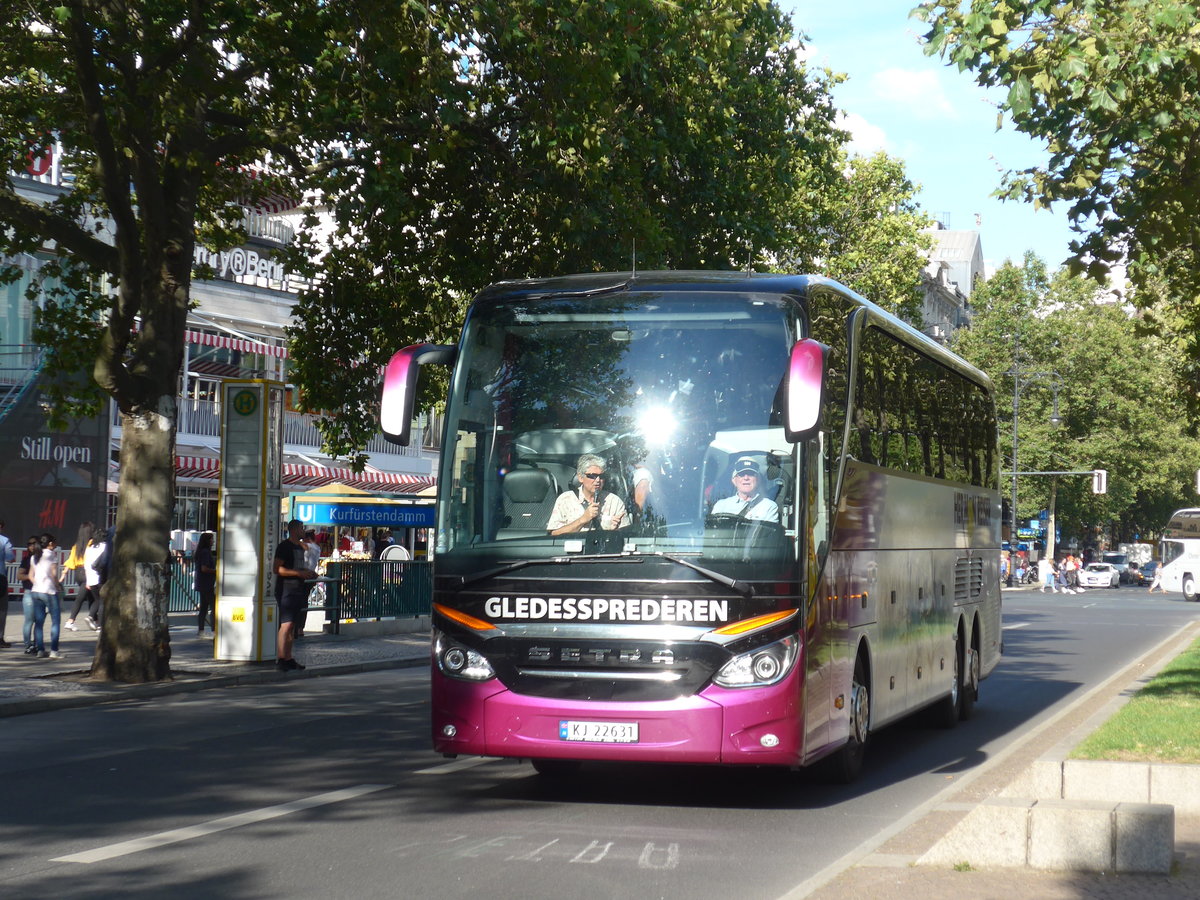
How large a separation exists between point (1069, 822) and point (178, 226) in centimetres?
1422

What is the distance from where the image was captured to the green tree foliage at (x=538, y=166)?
16.9 m

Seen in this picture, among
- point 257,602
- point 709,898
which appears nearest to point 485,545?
point 709,898

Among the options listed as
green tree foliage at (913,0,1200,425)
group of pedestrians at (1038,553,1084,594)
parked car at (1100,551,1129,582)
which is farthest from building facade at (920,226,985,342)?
green tree foliage at (913,0,1200,425)

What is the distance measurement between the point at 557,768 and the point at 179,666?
33.9 ft

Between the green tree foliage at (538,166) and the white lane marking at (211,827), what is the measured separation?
5791mm

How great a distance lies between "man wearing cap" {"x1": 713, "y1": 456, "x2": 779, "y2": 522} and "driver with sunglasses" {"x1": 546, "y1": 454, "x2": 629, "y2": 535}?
0.58 m

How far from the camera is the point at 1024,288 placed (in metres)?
93.5

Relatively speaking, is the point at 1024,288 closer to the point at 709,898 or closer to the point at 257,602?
the point at 257,602

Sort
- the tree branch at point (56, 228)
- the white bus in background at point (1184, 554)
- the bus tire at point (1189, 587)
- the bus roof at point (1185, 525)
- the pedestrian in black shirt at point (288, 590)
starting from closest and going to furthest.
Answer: the tree branch at point (56, 228), the pedestrian in black shirt at point (288, 590), the bus tire at point (1189, 587), the white bus in background at point (1184, 554), the bus roof at point (1185, 525)

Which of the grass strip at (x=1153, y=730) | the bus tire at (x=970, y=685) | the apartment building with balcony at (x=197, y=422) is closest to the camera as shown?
the grass strip at (x=1153, y=730)

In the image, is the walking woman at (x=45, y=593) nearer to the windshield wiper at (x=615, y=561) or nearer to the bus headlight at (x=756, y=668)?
the windshield wiper at (x=615, y=561)

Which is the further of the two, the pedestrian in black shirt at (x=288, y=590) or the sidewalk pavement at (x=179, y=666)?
the pedestrian in black shirt at (x=288, y=590)

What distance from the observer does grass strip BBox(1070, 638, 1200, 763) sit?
428 inches

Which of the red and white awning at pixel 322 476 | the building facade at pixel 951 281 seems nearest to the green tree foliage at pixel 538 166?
the red and white awning at pixel 322 476
